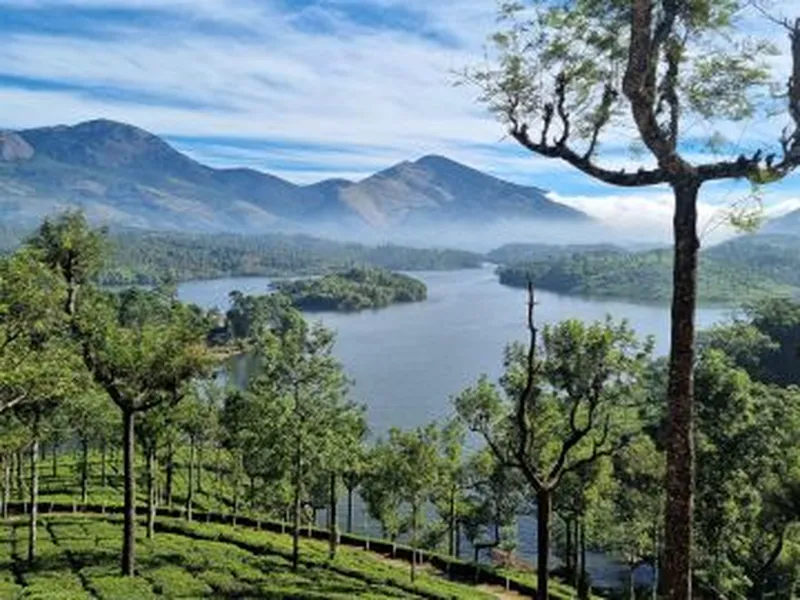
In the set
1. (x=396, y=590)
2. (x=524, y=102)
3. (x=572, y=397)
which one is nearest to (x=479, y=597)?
(x=396, y=590)

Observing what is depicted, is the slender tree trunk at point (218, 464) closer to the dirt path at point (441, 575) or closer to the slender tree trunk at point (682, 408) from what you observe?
the dirt path at point (441, 575)

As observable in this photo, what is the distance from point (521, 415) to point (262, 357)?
18833 millimetres

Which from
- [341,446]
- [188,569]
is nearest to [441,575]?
[341,446]

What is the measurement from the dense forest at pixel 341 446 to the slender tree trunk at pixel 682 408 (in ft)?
20.8

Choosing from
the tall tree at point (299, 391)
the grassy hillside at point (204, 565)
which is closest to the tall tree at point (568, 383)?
the grassy hillside at point (204, 565)

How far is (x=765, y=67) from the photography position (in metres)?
9.84

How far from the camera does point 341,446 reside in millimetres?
36812

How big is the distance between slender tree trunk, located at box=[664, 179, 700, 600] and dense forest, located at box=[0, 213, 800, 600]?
6350 mm

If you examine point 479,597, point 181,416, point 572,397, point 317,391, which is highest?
point 572,397

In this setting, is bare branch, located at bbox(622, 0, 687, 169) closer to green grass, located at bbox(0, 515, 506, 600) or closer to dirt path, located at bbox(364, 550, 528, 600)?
green grass, located at bbox(0, 515, 506, 600)

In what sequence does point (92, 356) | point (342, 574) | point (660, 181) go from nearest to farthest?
point (660, 181) < point (92, 356) < point (342, 574)

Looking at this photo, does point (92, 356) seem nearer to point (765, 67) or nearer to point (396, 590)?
point (396, 590)

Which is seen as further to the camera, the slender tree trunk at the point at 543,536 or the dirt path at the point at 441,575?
the dirt path at the point at 441,575

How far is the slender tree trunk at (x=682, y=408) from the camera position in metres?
9.30
